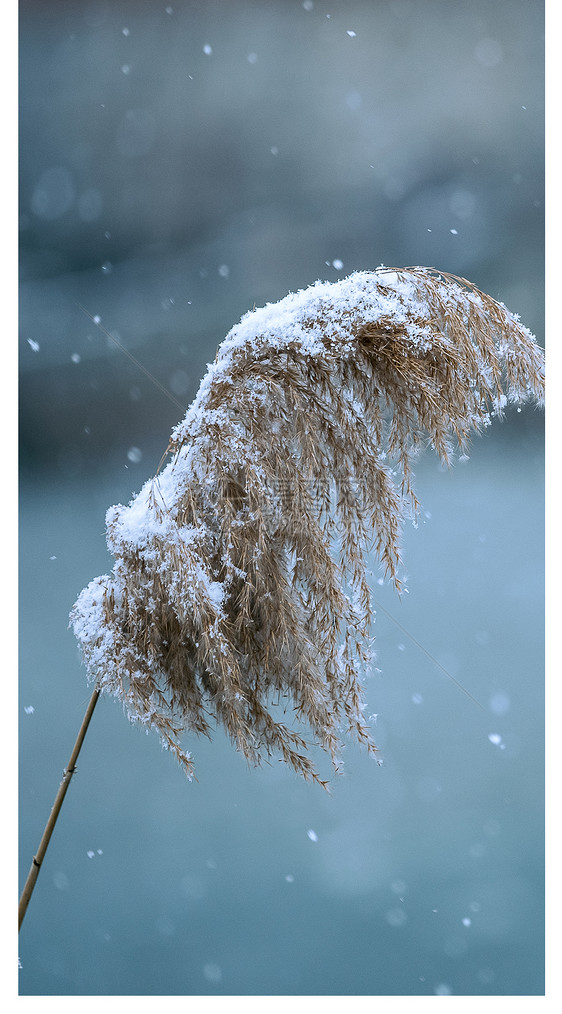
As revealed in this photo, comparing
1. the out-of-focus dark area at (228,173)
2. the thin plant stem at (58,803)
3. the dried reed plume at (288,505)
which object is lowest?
the thin plant stem at (58,803)

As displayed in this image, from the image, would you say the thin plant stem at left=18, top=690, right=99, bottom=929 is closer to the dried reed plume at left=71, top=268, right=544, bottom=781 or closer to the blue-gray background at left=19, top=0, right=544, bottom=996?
the dried reed plume at left=71, top=268, right=544, bottom=781

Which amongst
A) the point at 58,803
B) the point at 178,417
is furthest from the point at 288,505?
the point at 178,417

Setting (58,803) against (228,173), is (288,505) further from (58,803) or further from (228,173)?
(228,173)

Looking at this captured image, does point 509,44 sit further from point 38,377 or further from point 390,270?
point 38,377

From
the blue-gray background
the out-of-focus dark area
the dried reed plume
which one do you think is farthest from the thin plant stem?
Result: the out-of-focus dark area

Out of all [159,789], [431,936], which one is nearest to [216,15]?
[159,789]

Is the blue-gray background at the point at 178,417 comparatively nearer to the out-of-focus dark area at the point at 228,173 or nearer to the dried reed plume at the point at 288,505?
the out-of-focus dark area at the point at 228,173

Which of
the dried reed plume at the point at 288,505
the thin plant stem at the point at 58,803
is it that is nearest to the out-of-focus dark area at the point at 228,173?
the dried reed plume at the point at 288,505
